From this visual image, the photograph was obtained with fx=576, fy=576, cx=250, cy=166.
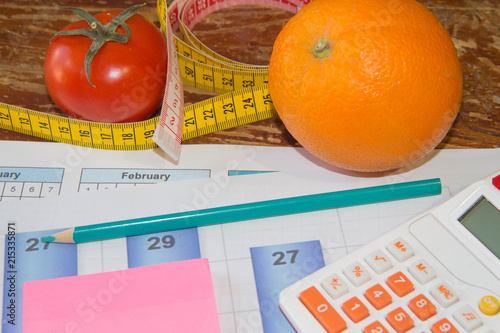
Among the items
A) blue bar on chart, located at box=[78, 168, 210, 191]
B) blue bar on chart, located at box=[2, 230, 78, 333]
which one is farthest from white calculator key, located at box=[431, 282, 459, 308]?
blue bar on chart, located at box=[2, 230, 78, 333]

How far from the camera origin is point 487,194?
0.93 m

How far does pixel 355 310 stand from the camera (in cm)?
83

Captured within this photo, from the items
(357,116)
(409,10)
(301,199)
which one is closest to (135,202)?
(301,199)

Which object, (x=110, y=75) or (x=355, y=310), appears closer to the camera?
(x=355, y=310)

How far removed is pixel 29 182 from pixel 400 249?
0.66 m

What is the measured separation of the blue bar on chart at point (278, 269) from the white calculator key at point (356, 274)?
8cm

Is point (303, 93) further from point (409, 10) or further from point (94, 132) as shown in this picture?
point (94, 132)

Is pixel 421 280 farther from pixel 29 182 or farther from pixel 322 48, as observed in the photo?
pixel 29 182

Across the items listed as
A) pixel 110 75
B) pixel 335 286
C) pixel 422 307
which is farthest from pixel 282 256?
pixel 110 75

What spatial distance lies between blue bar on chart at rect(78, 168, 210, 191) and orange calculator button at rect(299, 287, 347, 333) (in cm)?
31

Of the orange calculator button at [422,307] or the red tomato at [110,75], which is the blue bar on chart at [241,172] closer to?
the red tomato at [110,75]

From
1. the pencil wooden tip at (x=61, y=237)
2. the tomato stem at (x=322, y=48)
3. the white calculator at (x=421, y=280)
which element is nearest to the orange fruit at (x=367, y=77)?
the tomato stem at (x=322, y=48)

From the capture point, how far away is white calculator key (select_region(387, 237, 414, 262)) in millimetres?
886

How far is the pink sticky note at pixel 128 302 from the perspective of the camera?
88 cm
